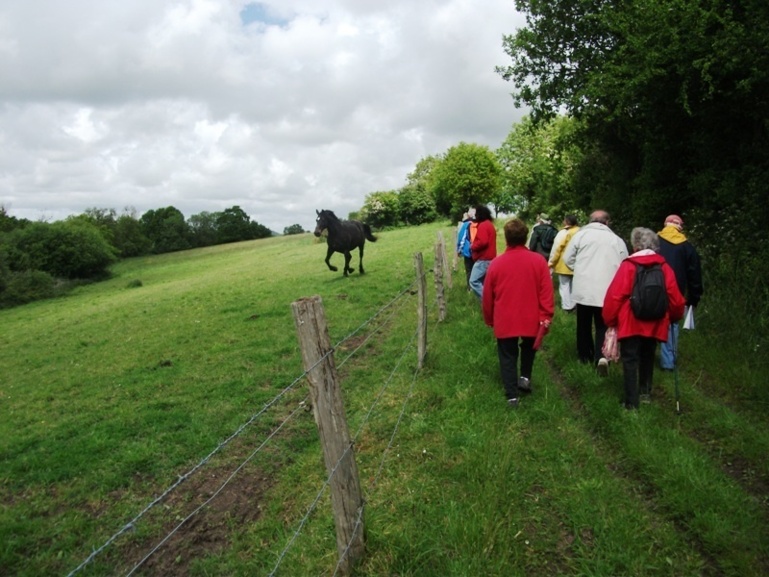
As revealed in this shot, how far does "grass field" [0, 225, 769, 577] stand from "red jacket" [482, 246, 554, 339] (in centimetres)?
104

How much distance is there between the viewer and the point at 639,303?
5.90m

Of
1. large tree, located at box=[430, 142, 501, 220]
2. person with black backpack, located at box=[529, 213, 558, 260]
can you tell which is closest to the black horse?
person with black backpack, located at box=[529, 213, 558, 260]

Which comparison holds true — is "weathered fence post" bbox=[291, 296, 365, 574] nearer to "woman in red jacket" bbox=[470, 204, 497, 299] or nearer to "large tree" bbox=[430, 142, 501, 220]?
"woman in red jacket" bbox=[470, 204, 497, 299]

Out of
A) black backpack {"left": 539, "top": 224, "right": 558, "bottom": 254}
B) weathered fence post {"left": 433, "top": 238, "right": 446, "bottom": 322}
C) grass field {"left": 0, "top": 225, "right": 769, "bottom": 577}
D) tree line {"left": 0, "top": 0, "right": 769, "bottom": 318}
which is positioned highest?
tree line {"left": 0, "top": 0, "right": 769, "bottom": 318}

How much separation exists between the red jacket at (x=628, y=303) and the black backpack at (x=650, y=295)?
0.08m

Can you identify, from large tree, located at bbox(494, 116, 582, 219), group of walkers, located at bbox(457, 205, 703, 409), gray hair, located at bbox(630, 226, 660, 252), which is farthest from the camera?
large tree, located at bbox(494, 116, 582, 219)

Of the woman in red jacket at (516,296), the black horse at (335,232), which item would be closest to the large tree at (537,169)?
the black horse at (335,232)

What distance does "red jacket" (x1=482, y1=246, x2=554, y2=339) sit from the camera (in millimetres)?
6160

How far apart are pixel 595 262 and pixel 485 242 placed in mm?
2856

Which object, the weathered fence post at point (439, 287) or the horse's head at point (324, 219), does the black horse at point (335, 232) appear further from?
the weathered fence post at point (439, 287)

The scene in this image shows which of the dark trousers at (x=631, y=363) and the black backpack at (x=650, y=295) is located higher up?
the black backpack at (x=650, y=295)

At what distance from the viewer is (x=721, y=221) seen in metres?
11.9

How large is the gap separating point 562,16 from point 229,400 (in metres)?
16.6

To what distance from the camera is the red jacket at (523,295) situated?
6.16 meters
